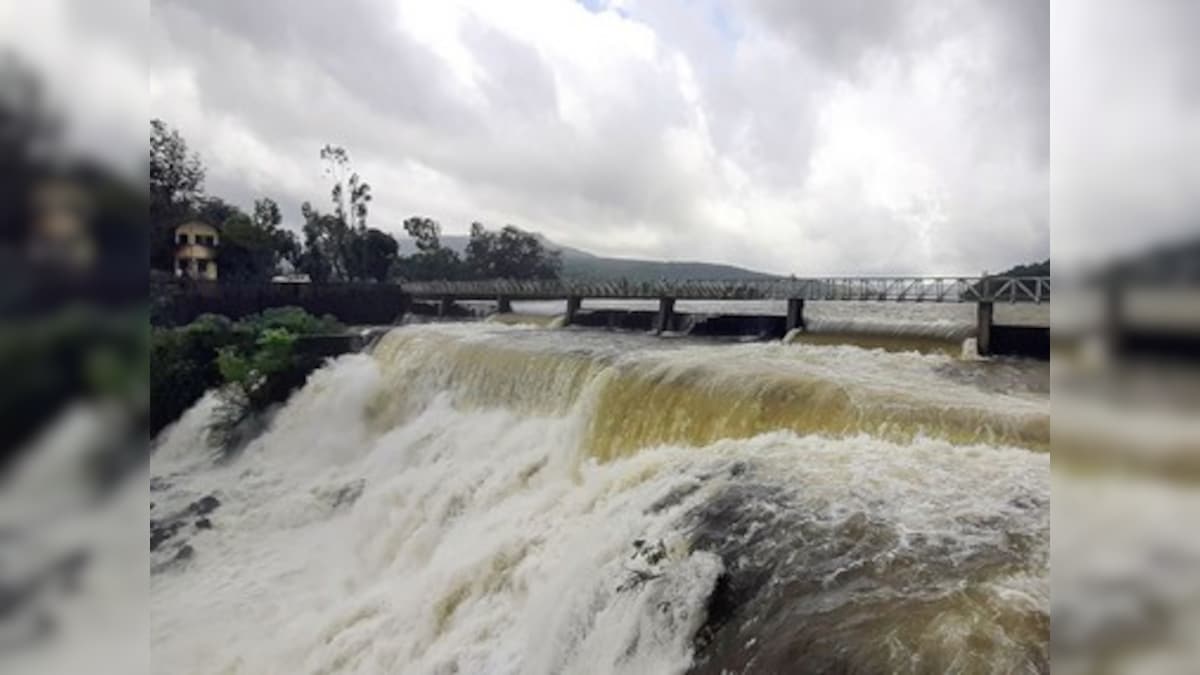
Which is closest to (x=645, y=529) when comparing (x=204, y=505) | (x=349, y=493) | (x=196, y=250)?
(x=349, y=493)

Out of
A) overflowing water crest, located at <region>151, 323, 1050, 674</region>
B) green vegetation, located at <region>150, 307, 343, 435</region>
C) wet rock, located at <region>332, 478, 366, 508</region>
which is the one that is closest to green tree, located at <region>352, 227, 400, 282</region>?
green vegetation, located at <region>150, 307, 343, 435</region>

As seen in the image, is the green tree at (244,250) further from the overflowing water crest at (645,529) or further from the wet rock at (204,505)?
the wet rock at (204,505)

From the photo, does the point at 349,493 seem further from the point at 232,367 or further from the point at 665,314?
the point at 665,314

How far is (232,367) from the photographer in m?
8.88

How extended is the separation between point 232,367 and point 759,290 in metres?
7.14

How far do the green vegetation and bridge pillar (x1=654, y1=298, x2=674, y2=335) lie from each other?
474 cm

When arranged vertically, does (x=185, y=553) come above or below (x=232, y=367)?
below

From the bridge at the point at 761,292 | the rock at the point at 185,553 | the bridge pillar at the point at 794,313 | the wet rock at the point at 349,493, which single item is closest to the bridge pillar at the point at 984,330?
the bridge at the point at 761,292

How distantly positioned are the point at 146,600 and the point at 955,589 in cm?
251

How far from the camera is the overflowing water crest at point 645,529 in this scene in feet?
8.31

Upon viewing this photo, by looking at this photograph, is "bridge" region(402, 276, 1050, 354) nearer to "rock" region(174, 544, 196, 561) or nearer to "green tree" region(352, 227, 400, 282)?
"green tree" region(352, 227, 400, 282)

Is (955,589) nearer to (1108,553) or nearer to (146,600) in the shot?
(1108,553)

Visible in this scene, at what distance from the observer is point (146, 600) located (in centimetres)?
59

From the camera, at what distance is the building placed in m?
11.5
